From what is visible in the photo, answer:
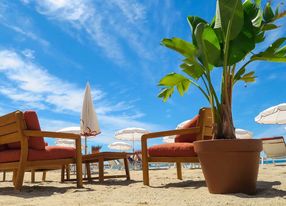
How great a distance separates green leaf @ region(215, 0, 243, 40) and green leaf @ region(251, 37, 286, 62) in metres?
0.40

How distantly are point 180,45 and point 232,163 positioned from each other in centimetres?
125

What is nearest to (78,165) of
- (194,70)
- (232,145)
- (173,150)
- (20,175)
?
(20,175)

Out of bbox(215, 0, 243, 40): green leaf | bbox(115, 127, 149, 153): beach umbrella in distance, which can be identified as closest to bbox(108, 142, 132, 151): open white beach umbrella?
bbox(115, 127, 149, 153): beach umbrella in distance

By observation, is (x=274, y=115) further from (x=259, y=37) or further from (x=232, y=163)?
(x=232, y=163)

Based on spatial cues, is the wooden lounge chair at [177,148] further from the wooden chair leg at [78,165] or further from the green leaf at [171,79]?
the wooden chair leg at [78,165]

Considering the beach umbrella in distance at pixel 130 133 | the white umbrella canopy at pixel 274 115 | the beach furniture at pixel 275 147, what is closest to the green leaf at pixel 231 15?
the beach furniture at pixel 275 147

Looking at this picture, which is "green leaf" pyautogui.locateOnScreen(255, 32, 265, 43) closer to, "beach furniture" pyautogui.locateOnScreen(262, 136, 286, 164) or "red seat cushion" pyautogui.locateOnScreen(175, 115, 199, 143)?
"red seat cushion" pyautogui.locateOnScreen(175, 115, 199, 143)

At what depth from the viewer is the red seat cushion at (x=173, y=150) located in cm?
436

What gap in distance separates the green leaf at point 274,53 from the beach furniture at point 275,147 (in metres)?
7.60

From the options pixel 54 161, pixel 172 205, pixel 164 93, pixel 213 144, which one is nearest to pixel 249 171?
pixel 213 144

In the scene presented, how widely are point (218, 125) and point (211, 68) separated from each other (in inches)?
28.8

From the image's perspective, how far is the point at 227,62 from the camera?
3398mm

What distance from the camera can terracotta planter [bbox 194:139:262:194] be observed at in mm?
3076

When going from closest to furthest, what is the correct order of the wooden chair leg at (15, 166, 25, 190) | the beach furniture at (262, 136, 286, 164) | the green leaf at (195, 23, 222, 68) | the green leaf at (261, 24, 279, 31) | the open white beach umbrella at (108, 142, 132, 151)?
the green leaf at (195, 23, 222, 68)
the green leaf at (261, 24, 279, 31)
the wooden chair leg at (15, 166, 25, 190)
the beach furniture at (262, 136, 286, 164)
the open white beach umbrella at (108, 142, 132, 151)
